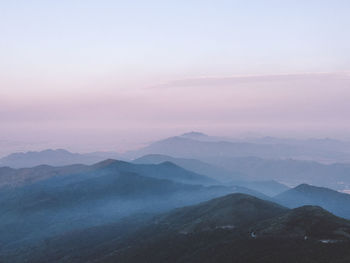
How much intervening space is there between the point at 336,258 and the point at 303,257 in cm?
1264

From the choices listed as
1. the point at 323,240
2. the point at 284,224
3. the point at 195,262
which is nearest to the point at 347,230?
the point at 323,240

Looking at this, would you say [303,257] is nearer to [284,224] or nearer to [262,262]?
[262,262]

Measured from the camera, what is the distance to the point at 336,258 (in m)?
139

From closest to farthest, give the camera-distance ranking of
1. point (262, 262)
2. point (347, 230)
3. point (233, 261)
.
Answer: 1. point (262, 262)
2. point (233, 261)
3. point (347, 230)

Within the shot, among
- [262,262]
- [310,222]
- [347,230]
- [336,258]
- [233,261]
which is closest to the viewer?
[336,258]

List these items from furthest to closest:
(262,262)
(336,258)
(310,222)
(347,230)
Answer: (310,222), (347,230), (262,262), (336,258)

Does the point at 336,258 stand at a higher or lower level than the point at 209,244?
higher

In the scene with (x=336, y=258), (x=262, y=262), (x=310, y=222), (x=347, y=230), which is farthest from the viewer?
(x=310, y=222)

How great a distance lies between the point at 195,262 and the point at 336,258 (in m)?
64.9

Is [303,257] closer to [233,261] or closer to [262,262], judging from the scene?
[262,262]

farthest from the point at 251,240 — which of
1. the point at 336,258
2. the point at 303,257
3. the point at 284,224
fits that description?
the point at 336,258

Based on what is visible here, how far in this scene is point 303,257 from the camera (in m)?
147

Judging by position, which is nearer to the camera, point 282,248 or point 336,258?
point 336,258

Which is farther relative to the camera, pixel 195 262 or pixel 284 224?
pixel 284 224
